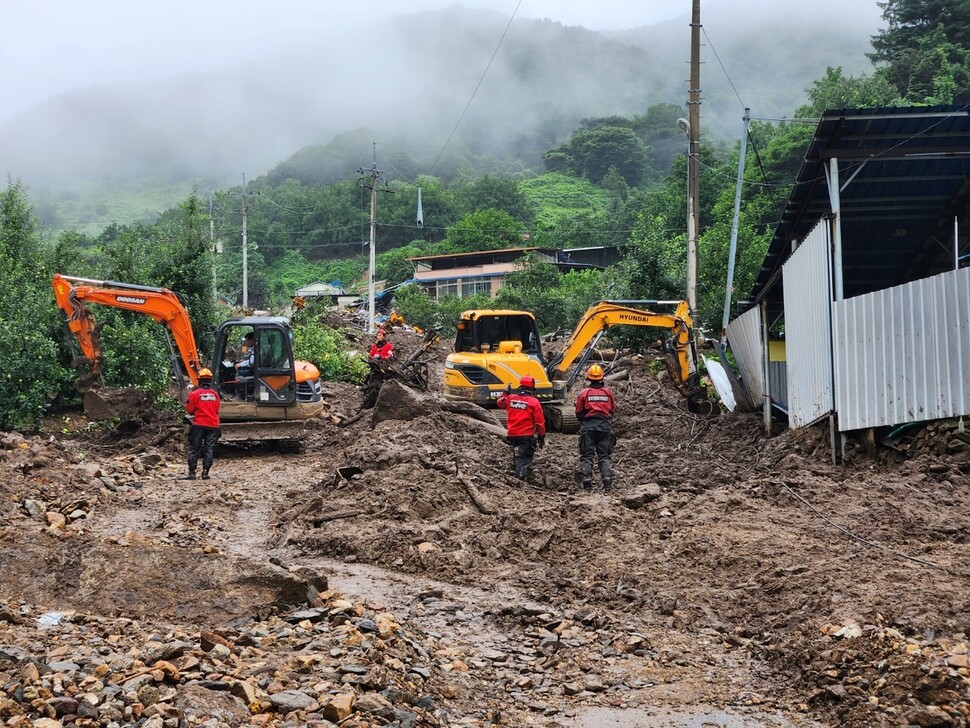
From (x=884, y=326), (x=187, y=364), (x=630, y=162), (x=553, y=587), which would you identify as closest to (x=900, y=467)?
(x=884, y=326)

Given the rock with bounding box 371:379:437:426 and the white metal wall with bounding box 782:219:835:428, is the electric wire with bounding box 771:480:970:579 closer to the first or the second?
the white metal wall with bounding box 782:219:835:428

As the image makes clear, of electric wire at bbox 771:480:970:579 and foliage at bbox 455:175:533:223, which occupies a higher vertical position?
foliage at bbox 455:175:533:223

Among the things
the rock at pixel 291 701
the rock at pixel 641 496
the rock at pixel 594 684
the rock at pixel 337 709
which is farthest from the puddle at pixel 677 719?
the rock at pixel 641 496

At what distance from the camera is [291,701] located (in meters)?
5.51

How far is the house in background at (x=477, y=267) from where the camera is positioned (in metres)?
62.8

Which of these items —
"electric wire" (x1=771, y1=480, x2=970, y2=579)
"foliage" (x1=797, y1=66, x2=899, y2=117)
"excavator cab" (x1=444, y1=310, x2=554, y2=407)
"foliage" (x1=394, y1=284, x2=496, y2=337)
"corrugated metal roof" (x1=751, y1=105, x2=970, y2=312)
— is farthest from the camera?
"foliage" (x1=394, y1=284, x2=496, y2=337)

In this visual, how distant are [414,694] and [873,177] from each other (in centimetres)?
1176

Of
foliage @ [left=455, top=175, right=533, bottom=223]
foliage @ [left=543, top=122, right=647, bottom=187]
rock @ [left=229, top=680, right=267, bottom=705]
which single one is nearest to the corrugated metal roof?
rock @ [left=229, top=680, right=267, bottom=705]

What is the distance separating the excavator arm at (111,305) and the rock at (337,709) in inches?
509

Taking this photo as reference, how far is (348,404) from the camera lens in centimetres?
2458

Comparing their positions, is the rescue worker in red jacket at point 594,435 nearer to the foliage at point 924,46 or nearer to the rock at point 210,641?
the rock at point 210,641

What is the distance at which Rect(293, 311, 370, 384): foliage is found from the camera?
29781 mm

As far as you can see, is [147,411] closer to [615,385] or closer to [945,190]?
[615,385]

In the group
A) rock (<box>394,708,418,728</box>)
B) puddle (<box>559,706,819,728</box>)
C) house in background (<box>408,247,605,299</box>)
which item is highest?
house in background (<box>408,247,605,299</box>)
